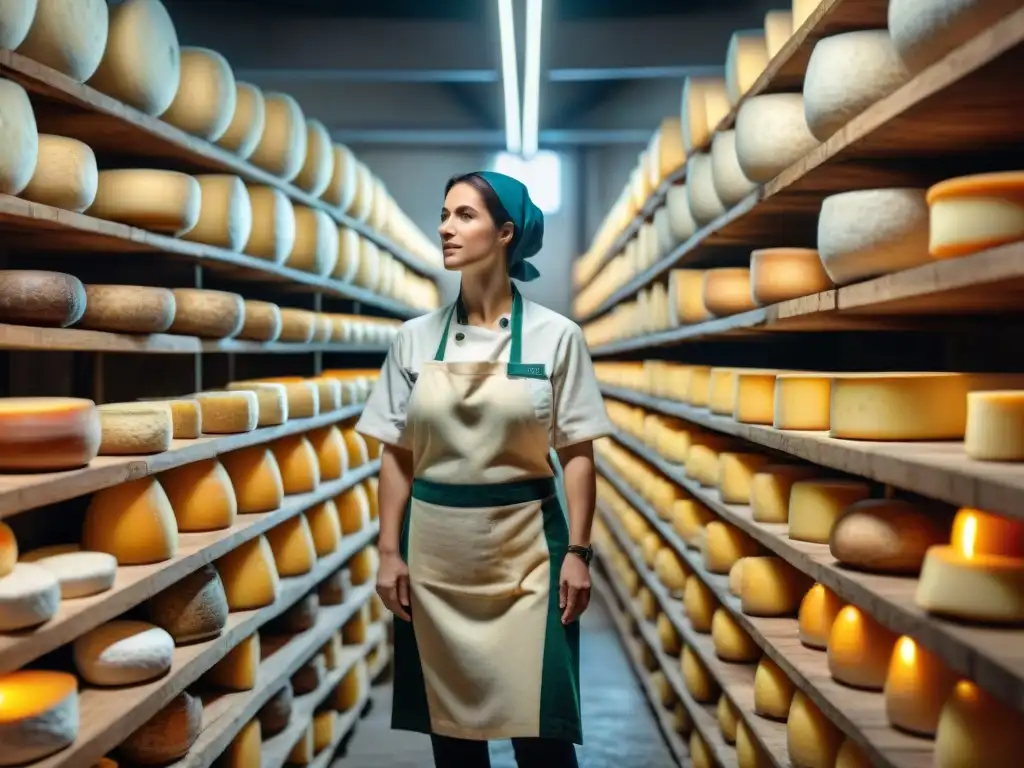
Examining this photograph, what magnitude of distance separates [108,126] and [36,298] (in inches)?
22.4

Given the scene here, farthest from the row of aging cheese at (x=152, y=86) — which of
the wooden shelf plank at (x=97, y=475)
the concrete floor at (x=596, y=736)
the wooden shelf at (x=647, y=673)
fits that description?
the wooden shelf at (x=647, y=673)

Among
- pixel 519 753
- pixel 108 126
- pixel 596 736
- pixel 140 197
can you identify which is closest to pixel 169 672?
pixel 519 753

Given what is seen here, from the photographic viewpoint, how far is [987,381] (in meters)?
1.67

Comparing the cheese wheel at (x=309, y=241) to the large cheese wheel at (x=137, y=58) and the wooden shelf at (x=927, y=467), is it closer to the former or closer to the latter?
the large cheese wheel at (x=137, y=58)

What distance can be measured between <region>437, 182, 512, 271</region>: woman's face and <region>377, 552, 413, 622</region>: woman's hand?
2.11 ft

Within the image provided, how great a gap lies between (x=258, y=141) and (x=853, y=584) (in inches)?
84.8

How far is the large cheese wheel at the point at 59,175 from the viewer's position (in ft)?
6.04

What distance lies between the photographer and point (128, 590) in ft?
5.99

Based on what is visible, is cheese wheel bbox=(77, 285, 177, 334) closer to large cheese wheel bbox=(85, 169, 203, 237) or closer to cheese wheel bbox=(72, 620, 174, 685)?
large cheese wheel bbox=(85, 169, 203, 237)

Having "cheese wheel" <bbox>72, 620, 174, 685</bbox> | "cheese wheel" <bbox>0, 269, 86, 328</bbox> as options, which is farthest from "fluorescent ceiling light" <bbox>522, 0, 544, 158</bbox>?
"cheese wheel" <bbox>72, 620, 174, 685</bbox>

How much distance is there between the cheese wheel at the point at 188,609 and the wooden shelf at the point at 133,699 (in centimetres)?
3

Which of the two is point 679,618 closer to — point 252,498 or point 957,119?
point 252,498

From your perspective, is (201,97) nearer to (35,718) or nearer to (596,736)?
(35,718)

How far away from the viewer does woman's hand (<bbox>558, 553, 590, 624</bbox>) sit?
2.18 m
